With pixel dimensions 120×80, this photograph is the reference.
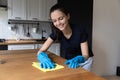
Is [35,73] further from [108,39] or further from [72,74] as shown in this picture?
[108,39]

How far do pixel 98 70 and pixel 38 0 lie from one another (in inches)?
72.8

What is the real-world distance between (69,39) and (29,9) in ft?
6.80

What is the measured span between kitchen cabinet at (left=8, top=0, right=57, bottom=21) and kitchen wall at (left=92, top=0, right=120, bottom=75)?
3.44 feet

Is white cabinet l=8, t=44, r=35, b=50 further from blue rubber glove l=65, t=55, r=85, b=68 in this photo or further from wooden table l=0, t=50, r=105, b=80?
blue rubber glove l=65, t=55, r=85, b=68

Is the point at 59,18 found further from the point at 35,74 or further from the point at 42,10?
the point at 42,10

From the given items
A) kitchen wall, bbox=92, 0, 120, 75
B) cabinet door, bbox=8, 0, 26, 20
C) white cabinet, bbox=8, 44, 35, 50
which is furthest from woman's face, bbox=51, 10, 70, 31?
cabinet door, bbox=8, 0, 26, 20

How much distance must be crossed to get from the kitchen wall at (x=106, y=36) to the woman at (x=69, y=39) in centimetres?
159

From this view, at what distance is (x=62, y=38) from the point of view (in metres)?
1.88

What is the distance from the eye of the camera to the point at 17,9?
3.54 m

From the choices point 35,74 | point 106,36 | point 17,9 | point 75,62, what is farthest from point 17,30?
point 35,74

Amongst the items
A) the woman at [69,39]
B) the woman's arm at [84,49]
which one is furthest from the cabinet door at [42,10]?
the woman's arm at [84,49]

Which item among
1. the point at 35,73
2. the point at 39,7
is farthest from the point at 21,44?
the point at 35,73

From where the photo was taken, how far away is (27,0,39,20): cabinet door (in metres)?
3.64

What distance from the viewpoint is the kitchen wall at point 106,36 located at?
11.0 ft
